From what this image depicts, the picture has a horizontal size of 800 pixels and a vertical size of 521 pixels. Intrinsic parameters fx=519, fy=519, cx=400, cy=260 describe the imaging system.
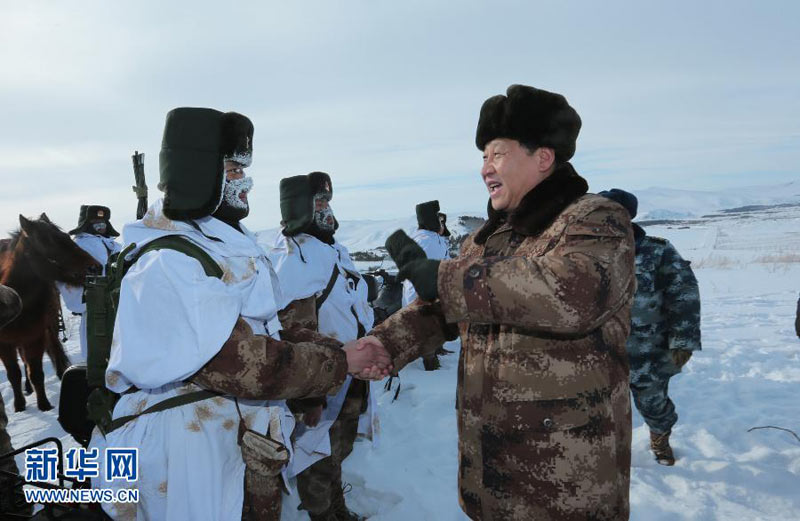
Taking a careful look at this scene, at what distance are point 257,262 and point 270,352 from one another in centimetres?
48

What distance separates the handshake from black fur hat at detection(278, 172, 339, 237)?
6.42 feet

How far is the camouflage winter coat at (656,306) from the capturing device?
168 inches

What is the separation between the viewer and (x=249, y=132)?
8.07ft

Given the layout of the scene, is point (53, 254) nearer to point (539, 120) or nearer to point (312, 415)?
point (312, 415)

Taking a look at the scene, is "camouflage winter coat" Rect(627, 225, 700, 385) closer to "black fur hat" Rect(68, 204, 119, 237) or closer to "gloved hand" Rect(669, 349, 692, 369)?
"gloved hand" Rect(669, 349, 692, 369)

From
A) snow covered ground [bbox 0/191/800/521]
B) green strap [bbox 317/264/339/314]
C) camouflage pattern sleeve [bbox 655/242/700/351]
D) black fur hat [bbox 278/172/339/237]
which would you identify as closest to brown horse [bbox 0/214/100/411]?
snow covered ground [bbox 0/191/800/521]

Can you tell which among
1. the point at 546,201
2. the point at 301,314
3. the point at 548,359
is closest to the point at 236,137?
the point at 546,201

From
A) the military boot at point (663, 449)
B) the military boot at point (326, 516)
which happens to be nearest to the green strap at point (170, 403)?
the military boot at point (326, 516)

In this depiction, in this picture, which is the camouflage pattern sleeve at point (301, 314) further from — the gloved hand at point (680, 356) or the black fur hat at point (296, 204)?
the gloved hand at point (680, 356)

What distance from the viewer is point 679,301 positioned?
423cm

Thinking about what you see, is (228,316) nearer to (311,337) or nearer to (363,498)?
(311,337)

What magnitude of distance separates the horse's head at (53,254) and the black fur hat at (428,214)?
4766 mm

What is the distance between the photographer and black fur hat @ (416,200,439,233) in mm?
8617

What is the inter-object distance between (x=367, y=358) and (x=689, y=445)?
366 centimetres
